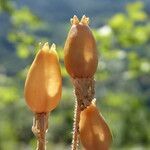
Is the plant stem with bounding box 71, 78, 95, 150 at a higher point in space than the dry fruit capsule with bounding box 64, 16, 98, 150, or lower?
lower

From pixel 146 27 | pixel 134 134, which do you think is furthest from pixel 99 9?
pixel 146 27

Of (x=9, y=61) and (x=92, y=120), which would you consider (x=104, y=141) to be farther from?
(x=9, y=61)

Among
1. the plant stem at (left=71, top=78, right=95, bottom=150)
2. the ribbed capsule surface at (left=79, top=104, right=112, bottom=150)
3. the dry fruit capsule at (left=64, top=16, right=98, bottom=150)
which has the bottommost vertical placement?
the ribbed capsule surface at (left=79, top=104, right=112, bottom=150)
